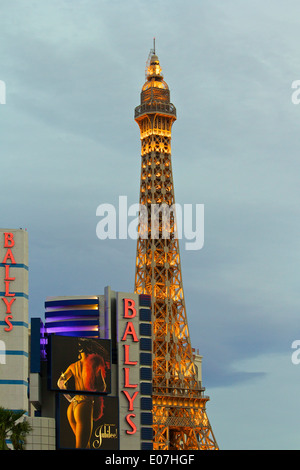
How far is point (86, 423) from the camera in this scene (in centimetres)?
9912

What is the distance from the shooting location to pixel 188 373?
139250 millimetres

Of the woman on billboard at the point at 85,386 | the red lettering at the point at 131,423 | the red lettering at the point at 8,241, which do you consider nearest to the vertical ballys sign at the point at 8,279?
the red lettering at the point at 8,241

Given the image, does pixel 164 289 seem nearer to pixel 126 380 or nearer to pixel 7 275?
pixel 126 380

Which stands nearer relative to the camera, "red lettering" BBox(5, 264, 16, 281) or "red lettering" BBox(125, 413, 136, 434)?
"red lettering" BBox(5, 264, 16, 281)

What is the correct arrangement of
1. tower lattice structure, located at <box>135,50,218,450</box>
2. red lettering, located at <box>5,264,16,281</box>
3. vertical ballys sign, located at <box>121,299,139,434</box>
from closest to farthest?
red lettering, located at <box>5,264,16,281</box>, vertical ballys sign, located at <box>121,299,139,434</box>, tower lattice structure, located at <box>135,50,218,450</box>

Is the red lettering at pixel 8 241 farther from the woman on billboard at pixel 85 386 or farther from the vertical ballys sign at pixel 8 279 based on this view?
the woman on billboard at pixel 85 386

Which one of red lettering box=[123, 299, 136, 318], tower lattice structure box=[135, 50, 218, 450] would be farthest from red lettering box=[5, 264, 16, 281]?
tower lattice structure box=[135, 50, 218, 450]

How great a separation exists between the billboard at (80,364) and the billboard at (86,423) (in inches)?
33.5

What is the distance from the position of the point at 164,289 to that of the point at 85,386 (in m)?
41.6

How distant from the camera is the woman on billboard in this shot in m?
98.7

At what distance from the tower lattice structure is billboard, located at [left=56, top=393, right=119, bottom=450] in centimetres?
3007

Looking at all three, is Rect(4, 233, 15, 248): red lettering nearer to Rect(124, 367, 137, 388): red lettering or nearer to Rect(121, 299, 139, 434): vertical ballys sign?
Rect(121, 299, 139, 434): vertical ballys sign

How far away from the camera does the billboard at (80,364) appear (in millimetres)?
99000

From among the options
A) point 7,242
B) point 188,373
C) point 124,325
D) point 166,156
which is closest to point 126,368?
point 124,325
